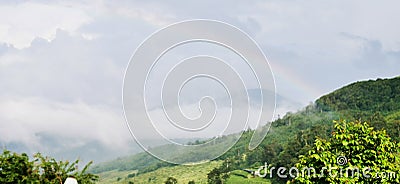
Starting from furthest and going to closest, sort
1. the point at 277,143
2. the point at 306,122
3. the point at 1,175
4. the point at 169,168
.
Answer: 1. the point at 306,122
2. the point at 169,168
3. the point at 277,143
4. the point at 1,175

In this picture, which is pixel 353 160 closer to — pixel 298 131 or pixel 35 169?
pixel 35 169

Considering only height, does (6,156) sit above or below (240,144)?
below

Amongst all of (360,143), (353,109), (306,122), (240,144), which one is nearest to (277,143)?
(240,144)

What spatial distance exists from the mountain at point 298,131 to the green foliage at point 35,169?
34.7 metres

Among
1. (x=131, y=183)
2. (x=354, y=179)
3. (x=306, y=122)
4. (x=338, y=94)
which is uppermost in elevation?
(x=338, y=94)

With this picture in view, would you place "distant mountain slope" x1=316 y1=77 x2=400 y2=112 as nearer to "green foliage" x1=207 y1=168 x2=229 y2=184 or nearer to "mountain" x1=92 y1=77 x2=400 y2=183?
"mountain" x1=92 y1=77 x2=400 y2=183

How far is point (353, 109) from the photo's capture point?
257 ft

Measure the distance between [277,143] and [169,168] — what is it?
49.3 feet

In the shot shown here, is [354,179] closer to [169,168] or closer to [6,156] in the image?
[6,156]

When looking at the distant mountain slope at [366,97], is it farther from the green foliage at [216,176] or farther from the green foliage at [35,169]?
the green foliage at [35,169]

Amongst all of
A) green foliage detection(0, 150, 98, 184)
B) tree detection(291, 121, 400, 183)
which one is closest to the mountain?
green foliage detection(0, 150, 98, 184)

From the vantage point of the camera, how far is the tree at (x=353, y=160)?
8492 millimetres

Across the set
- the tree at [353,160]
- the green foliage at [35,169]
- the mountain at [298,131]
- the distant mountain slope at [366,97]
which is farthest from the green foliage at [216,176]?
the tree at [353,160]

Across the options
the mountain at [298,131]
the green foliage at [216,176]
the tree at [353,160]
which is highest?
the mountain at [298,131]
